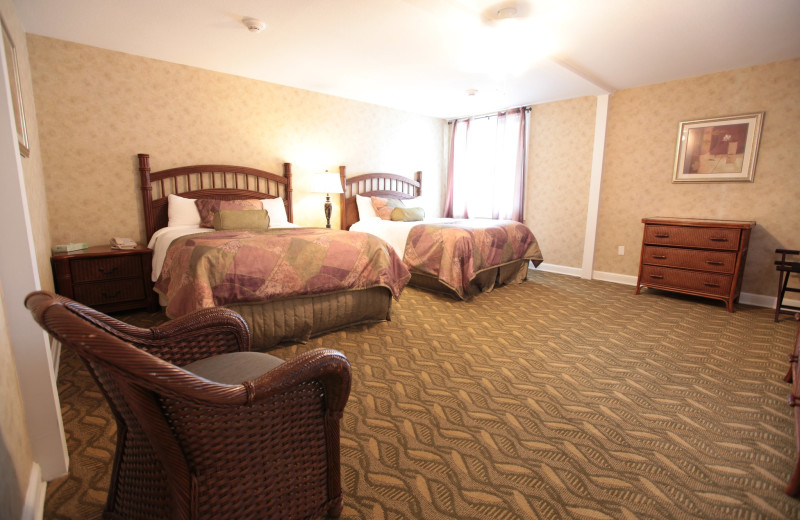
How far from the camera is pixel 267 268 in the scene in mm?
2430

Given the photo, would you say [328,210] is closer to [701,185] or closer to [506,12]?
[506,12]

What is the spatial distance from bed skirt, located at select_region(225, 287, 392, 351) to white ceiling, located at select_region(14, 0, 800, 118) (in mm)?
2069

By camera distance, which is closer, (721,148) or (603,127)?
(721,148)

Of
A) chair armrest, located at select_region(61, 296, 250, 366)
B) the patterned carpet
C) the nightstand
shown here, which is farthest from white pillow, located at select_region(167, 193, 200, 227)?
chair armrest, located at select_region(61, 296, 250, 366)

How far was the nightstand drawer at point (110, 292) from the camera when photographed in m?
2.98

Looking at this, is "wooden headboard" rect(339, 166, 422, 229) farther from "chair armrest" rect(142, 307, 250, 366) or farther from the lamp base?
"chair armrest" rect(142, 307, 250, 366)

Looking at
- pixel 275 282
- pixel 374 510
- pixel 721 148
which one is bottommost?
pixel 374 510

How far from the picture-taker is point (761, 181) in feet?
11.9

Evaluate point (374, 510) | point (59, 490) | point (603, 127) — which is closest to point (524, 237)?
point (603, 127)

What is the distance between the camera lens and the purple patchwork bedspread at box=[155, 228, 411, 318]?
225 centimetres

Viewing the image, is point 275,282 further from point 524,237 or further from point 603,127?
point 603,127

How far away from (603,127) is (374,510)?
15.9 feet

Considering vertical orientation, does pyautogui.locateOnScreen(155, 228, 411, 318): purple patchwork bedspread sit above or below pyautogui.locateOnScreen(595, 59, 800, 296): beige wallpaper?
below

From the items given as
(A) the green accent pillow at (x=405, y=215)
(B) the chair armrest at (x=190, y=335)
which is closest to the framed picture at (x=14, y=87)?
(B) the chair armrest at (x=190, y=335)
